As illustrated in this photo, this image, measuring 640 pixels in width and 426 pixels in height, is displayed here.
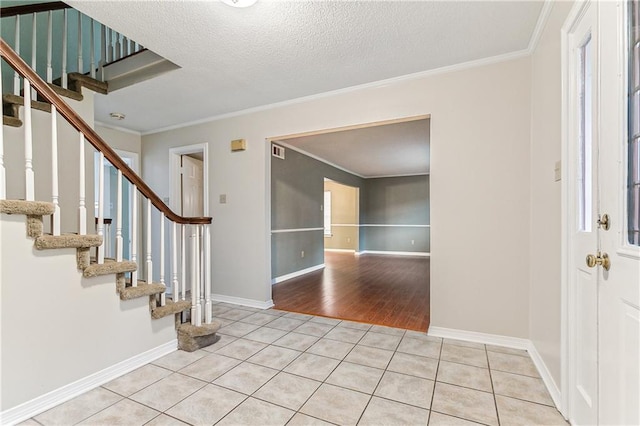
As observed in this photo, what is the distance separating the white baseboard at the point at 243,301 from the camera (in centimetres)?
359

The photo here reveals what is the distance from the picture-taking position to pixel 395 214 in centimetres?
892

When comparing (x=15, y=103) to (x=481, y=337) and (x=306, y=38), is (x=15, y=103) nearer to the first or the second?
(x=306, y=38)

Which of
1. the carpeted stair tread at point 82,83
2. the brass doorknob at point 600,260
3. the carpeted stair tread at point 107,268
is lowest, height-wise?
the carpeted stair tread at point 107,268

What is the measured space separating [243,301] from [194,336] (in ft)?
4.34

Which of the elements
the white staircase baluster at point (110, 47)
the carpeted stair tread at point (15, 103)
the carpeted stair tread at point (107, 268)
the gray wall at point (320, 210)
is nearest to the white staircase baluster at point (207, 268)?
the carpeted stair tread at point (107, 268)

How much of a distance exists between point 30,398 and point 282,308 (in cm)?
228

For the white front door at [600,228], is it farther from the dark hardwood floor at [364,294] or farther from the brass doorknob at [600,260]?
the dark hardwood floor at [364,294]

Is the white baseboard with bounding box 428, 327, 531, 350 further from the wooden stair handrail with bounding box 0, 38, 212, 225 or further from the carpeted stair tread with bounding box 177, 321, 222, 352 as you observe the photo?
the wooden stair handrail with bounding box 0, 38, 212, 225

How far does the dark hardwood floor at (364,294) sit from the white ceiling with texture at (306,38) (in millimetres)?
2516

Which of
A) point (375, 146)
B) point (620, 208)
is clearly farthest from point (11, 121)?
point (375, 146)

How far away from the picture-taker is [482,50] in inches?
92.7

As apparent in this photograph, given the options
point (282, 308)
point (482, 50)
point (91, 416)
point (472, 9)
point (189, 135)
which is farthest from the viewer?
point (189, 135)

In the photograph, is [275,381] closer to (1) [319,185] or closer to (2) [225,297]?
(2) [225,297]

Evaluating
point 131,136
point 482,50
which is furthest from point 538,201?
point 131,136
